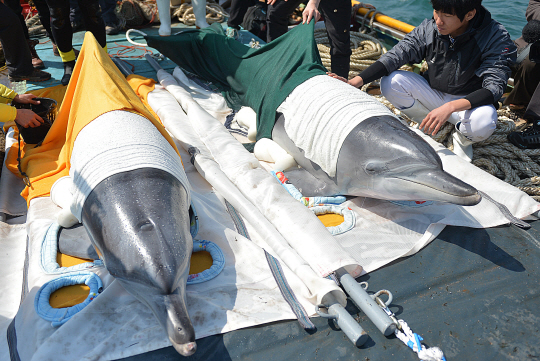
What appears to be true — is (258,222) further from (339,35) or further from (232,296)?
(339,35)

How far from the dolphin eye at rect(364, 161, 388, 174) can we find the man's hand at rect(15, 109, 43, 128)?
246 cm

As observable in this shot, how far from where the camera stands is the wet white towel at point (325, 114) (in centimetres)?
282

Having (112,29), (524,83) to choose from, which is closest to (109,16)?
(112,29)

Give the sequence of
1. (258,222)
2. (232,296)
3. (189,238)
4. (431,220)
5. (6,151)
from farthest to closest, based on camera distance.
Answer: (6,151) → (431,220) → (258,222) → (232,296) → (189,238)

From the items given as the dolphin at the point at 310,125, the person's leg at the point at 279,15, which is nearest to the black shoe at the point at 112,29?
the dolphin at the point at 310,125

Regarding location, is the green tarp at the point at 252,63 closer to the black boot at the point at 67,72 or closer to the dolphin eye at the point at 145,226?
the black boot at the point at 67,72

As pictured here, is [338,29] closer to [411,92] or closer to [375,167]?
[411,92]

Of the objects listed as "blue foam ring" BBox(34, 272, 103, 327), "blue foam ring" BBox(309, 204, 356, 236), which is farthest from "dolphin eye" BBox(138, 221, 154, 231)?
"blue foam ring" BBox(309, 204, 356, 236)

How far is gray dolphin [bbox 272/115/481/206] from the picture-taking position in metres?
2.37

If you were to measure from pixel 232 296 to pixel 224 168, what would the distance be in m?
1.18

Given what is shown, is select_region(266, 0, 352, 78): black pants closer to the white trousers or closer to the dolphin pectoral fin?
the white trousers

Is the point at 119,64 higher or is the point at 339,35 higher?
the point at 339,35

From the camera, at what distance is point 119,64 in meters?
4.72

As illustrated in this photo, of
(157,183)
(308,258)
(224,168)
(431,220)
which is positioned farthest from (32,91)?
(431,220)
